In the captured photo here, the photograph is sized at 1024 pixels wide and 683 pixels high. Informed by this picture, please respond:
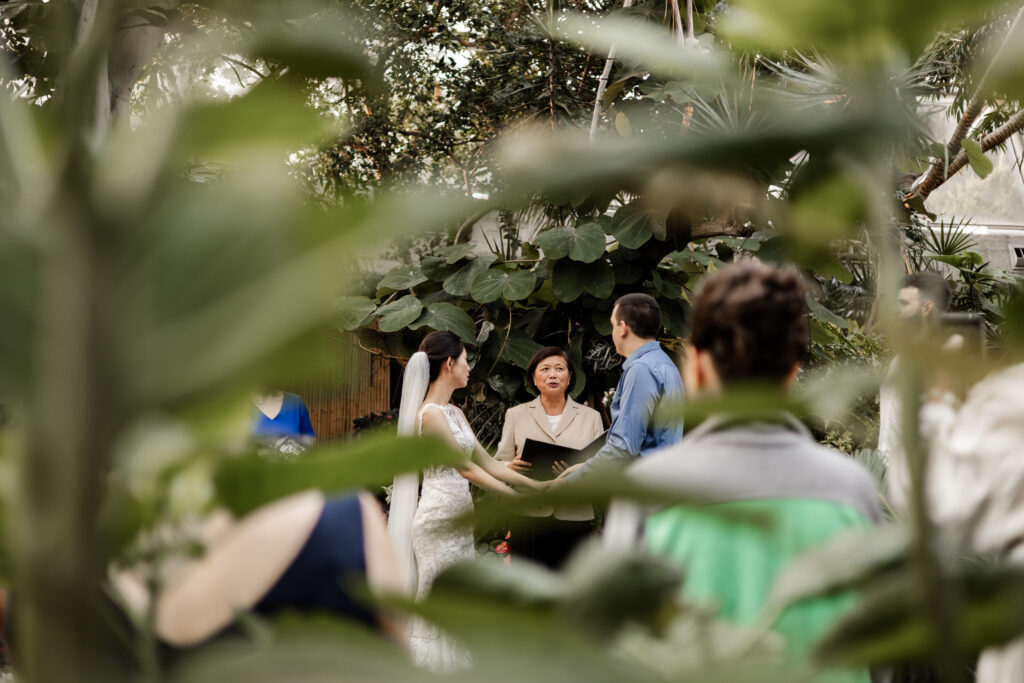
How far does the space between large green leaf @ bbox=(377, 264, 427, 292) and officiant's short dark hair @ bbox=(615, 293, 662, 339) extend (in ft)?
6.38

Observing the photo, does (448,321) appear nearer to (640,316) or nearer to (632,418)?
(640,316)

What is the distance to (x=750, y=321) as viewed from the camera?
2.97 ft

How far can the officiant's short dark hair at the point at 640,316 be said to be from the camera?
297 centimetres

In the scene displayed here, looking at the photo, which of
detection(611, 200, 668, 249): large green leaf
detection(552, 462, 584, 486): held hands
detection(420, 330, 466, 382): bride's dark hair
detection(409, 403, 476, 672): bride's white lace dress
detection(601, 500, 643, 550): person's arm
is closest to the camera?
detection(601, 500, 643, 550): person's arm

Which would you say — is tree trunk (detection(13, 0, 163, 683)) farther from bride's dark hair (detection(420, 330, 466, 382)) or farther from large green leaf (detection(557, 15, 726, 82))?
bride's dark hair (detection(420, 330, 466, 382))

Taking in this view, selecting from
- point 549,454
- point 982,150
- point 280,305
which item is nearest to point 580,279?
point 549,454

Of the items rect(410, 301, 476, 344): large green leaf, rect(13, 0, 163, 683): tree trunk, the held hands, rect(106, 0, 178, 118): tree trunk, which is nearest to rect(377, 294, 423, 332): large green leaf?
rect(410, 301, 476, 344): large green leaf

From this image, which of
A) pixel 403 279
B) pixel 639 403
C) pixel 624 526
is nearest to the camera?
pixel 624 526

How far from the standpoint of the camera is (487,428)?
471 centimetres

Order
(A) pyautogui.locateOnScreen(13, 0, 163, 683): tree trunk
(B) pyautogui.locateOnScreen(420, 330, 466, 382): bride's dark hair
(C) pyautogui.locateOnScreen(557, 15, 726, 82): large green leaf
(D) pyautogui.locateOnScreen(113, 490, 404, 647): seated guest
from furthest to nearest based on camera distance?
1. (B) pyautogui.locateOnScreen(420, 330, 466, 382): bride's dark hair
2. (D) pyautogui.locateOnScreen(113, 490, 404, 647): seated guest
3. (C) pyautogui.locateOnScreen(557, 15, 726, 82): large green leaf
4. (A) pyautogui.locateOnScreen(13, 0, 163, 683): tree trunk

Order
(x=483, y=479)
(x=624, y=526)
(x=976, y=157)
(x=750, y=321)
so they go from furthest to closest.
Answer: (x=976, y=157)
(x=483, y=479)
(x=750, y=321)
(x=624, y=526)

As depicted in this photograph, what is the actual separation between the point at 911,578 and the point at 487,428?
4.54 metres

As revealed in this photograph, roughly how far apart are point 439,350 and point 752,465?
2.93 meters

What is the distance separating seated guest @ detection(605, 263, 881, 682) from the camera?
0.48 m
